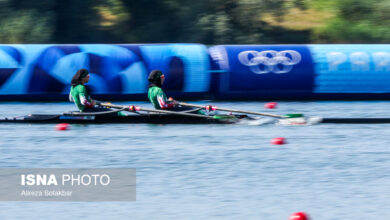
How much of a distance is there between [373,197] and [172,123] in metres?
6.54

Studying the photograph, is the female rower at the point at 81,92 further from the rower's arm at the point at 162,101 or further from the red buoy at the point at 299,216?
the red buoy at the point at 299,216

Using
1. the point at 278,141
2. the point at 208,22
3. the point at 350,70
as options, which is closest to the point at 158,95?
the point at 278,141

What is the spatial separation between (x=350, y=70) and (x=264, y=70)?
248 cm

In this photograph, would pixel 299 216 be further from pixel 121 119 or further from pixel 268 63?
pixel 268 63

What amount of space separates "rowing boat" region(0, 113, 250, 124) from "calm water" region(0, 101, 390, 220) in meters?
0.17

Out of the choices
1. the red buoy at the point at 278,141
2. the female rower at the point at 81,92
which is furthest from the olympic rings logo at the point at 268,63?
the red buoy at the point at 278,141

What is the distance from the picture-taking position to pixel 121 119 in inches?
586

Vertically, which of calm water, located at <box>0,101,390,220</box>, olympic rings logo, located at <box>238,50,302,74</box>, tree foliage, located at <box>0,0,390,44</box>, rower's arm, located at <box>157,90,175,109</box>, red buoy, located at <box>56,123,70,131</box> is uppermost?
tree foliage, located at <box>0,0,390,44</box>

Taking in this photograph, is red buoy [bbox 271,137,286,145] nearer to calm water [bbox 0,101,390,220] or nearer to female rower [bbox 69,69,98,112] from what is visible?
calm water [bbox 0,101,390,220]

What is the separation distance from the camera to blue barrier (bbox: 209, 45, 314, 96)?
18.9m

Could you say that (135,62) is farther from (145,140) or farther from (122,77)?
(145,140)

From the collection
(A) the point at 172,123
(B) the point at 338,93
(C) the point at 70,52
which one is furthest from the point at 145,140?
(B) the point at 338,93

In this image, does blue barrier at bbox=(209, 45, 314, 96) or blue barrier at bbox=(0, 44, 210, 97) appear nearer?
blue barrier at bbox=(0, 44, 210, 97)

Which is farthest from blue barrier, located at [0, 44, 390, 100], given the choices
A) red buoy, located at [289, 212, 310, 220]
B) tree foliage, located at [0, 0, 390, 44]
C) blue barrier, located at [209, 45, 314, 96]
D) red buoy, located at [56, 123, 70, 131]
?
red buoy, located at [289, 212, 310, 220]
